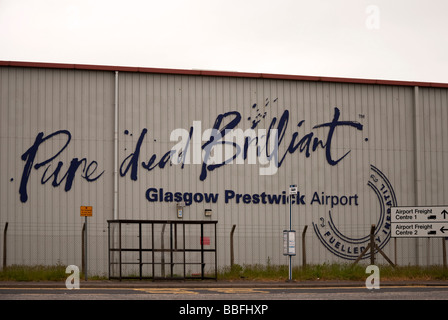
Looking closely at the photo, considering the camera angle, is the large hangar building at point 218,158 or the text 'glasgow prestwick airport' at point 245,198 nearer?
the large hangar building at point 218,158

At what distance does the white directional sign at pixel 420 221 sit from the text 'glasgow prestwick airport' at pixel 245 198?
200 inches

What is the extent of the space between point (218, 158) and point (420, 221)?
8400 millimetres

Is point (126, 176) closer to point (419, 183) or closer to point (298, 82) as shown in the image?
point (298, 82)

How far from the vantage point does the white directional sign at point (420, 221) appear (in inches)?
1121

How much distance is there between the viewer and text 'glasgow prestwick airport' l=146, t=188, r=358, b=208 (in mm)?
32781

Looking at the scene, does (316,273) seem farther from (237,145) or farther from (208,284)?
(237,145)

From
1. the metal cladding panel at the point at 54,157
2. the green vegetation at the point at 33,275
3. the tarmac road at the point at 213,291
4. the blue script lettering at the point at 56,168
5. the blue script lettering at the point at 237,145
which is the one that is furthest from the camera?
the blue script lettering at the point at 237,145

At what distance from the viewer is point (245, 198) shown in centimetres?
3353

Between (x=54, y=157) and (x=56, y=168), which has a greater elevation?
(x=54, y=157)

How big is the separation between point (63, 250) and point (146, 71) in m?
7.45

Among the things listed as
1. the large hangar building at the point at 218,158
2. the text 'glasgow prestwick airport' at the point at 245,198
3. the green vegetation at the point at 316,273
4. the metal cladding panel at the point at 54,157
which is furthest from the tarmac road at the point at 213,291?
the text 'glasgow prestwick airport' at the point at 245,198
